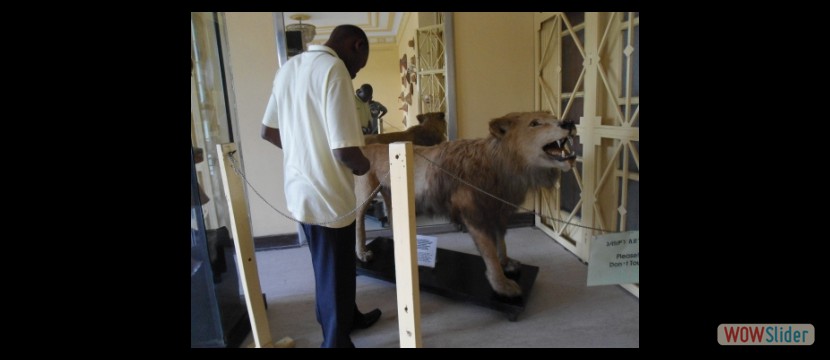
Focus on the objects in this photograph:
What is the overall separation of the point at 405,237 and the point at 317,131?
2.22 ft

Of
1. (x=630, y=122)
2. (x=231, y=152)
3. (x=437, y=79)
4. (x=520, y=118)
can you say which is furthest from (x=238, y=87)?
(x=630, y=122)

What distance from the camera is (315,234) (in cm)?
180

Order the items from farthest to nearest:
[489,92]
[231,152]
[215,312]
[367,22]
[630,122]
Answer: [489,92] < [367,22] < [630,122] < [215,312] < [231,152]

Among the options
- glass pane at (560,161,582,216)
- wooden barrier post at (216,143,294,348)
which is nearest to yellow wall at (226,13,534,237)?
glass pane at (560,161,582,216)

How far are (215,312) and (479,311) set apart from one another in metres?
1.45

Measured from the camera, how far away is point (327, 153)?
5.59ft

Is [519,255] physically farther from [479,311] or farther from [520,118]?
[520,118]

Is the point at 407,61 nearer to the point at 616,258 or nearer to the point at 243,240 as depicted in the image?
the point at 243,240

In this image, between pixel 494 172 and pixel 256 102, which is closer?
pixel 494 172

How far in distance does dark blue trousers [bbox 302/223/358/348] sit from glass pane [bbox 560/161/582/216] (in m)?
2.08

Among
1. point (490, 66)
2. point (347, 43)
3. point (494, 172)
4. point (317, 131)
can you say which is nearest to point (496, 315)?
point (494, 172)

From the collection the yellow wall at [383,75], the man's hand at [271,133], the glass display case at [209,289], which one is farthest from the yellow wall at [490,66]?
the glass display case at [209,289]

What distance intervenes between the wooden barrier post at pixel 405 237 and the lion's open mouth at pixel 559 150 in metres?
1.15

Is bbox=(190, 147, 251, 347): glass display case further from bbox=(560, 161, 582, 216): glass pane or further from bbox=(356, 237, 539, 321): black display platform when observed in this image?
bbox=(560, 161, 582, 216): glass pane
